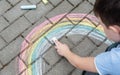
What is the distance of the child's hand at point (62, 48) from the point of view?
8.21 feet

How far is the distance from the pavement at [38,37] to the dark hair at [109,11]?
0.92 m

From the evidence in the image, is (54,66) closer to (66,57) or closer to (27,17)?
(66,57)

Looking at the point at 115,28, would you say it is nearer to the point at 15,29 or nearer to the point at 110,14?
the point at 110,14

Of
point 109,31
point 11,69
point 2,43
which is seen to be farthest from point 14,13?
point 109,31

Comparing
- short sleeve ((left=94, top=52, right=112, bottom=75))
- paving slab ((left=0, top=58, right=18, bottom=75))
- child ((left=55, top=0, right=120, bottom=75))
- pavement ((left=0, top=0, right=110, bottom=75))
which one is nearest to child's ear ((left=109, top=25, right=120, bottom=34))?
child ((left=55, top=0, right=120, bottom=75))

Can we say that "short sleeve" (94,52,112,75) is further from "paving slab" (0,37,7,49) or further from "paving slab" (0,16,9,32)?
"paving slab" (0,16,9,32)

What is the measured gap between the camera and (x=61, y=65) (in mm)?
2623

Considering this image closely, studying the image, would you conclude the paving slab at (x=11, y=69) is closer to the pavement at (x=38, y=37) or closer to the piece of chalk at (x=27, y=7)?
the pavement at (x=38, y=37)

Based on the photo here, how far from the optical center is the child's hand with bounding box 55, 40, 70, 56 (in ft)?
8.21

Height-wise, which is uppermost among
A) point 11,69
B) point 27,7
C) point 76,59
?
point 27,7

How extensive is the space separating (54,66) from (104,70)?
78 centimetres

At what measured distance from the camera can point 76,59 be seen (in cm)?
233

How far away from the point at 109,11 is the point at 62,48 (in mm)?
917

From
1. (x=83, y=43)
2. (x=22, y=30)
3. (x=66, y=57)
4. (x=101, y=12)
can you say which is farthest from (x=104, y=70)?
(x=22, y=30)
